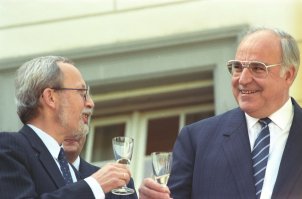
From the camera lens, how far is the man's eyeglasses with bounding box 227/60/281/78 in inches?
172

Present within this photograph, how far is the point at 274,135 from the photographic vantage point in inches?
170

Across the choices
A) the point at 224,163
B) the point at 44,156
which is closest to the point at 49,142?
the point at 44,156

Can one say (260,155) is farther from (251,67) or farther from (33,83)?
(33,83)

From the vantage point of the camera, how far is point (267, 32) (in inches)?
179

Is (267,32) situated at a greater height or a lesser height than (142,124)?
greater

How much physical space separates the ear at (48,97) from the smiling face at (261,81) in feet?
2.67

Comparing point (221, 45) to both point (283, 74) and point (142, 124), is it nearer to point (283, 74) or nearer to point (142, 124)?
point (142, 124)

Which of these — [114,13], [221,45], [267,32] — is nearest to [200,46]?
[221,45]

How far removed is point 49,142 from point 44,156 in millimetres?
122

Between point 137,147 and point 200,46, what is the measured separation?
2.65 ft

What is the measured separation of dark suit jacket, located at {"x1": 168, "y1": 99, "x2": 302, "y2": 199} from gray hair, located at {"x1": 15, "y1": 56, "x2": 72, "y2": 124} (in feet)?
2.14

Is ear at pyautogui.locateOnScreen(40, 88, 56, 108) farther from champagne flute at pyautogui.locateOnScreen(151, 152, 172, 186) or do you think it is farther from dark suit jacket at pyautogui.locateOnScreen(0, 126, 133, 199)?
champagne flute at pyautogui.locateOnScreen(151, 152, 172, 186)

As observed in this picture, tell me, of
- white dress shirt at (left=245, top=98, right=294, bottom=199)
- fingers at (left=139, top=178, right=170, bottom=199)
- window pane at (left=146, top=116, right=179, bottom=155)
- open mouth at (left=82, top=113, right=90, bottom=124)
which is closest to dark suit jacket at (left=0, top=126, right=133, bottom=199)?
fingers at (left=139, top=178, right=170, bottom=199)

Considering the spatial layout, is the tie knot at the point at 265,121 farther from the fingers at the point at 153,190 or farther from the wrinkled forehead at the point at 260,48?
the fingers at the point at 153,190
